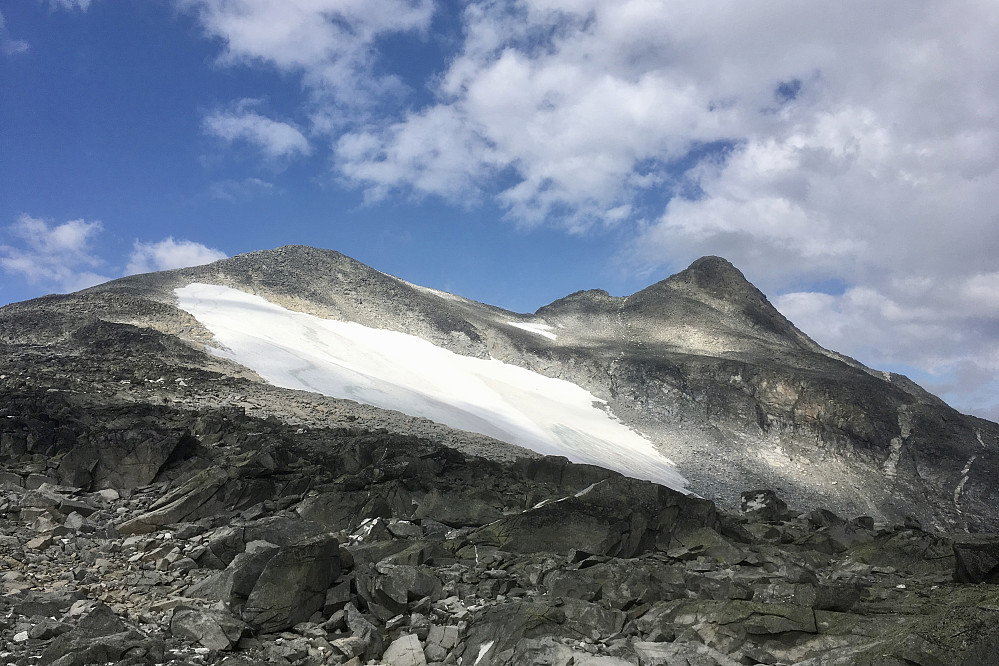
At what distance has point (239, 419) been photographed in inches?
764

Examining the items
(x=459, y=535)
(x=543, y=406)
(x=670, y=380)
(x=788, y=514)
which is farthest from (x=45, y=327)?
(x=670, y=380)

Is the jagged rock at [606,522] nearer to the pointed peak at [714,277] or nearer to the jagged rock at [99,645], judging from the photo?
the jagged rock at [99,645]

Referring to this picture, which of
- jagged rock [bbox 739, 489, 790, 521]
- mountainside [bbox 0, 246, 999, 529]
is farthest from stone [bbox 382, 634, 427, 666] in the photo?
mountainside [bbox 0, 246, 999, 529]

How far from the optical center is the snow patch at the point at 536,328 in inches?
2268

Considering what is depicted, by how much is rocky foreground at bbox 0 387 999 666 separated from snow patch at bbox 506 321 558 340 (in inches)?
1522

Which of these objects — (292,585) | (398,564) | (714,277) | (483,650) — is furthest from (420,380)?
(714,277)

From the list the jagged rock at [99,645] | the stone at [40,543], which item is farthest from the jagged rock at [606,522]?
the stone at [40,543]

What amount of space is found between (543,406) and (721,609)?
3121cm

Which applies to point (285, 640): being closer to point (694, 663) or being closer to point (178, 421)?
point (694, 663)

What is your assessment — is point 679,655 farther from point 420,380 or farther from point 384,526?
point 420,380

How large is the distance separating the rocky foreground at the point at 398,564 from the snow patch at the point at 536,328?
127 feet

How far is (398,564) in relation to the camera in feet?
38.0

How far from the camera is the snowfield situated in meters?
27.5

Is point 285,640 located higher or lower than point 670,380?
lower
